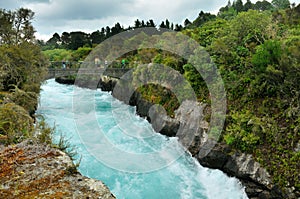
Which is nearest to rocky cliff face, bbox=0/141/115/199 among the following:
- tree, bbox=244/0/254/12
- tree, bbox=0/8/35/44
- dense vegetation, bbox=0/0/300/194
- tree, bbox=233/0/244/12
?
dense vegetation, bbox=0/0/300/194

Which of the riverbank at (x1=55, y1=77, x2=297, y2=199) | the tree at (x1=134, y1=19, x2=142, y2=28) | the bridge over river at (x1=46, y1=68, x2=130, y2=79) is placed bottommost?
the riverbank at (x1=55, y1=77, x2=297, y2=199)

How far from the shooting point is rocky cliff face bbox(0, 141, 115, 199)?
2.00 meters

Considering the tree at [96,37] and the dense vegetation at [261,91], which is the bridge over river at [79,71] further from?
the tree at [96,37]

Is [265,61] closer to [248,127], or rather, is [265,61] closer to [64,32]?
[248,127]

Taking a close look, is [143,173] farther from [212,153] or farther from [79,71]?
[79,71]

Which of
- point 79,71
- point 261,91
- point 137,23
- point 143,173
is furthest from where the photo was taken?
point 137,23

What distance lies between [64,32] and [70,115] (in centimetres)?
4334

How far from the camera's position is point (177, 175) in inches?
344

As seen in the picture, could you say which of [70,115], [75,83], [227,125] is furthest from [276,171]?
[75,83]

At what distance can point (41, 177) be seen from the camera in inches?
86.7

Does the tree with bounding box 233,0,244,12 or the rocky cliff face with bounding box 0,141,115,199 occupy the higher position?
the tree with bounding box 233,0,244,12

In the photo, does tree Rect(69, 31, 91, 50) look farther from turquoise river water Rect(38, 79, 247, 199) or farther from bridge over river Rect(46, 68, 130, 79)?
turquoise river water Rect(38, 79, 247, 199)

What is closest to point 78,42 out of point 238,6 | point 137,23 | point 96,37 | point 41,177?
point 96,37

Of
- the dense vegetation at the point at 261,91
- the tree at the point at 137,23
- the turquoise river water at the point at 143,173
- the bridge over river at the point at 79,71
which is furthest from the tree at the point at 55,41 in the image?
the dense vegetation at the point at 261,91
